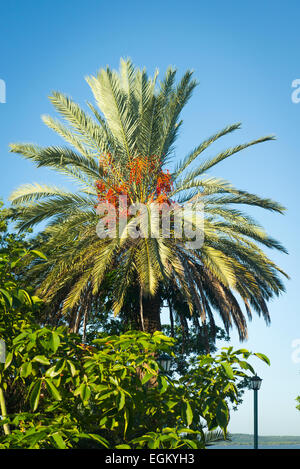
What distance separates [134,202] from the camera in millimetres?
12742

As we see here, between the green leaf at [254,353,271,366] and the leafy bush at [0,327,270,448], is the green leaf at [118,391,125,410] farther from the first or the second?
the green leaf at [254,353,271,366]

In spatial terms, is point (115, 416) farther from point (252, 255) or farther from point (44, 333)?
point (252, 255)

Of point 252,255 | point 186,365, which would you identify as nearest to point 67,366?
point 252,255

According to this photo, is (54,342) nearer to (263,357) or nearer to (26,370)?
(26,370)

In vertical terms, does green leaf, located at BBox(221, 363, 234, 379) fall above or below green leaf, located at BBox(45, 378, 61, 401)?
above

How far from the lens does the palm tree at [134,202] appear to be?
12.1 metres

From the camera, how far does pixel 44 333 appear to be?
13.9ft

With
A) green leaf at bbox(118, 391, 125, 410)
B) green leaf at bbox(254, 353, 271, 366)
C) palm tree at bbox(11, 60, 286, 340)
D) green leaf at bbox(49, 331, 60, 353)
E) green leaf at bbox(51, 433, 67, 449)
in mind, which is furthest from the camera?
palm tree at bbox(11, 60, 286, 340)

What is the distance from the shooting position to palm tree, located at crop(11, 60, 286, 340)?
12.1 metres

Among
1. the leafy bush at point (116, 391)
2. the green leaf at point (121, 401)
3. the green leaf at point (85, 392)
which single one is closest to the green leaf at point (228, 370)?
the leafy bush at point (116, 391)

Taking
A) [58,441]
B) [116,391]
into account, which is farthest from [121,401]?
[58,441]

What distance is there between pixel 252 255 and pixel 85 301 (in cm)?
433

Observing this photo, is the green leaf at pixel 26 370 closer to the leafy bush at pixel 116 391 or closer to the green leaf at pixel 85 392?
the leafy bush at pixel 116 391

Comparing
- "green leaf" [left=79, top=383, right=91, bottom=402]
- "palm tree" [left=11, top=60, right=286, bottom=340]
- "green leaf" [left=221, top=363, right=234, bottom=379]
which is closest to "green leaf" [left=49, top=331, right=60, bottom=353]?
"green leaf" [left=79, top=383, right=91, bottom=402]
